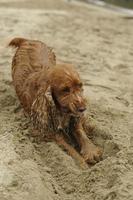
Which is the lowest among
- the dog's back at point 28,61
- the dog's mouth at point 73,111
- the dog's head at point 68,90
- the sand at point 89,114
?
the sand at point 89,114

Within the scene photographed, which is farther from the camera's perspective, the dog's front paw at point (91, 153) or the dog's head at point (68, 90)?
the dog's front paw at point (91, 153)

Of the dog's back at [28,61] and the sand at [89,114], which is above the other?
the dog's back at [28,61]

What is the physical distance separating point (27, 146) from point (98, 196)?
0.97 meters

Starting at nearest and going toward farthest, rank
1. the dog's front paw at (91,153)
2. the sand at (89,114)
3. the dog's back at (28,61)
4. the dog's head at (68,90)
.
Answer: the sand at (89,114) < the dog's head at (68,90) < the dog's front paw at (91,153) < the dog's back at (28,61)

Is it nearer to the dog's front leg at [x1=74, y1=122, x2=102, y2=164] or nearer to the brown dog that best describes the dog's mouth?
the brown dog

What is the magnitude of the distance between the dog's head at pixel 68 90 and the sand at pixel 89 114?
1.31ft

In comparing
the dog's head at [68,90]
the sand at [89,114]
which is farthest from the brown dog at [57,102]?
the sand at [89,114]

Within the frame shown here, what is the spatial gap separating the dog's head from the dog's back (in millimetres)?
587

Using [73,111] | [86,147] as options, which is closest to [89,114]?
[86,147]

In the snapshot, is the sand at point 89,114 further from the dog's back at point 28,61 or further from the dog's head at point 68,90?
the dog's head at point 68,90

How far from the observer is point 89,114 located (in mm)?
6242

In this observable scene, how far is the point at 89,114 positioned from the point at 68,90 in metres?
0.97

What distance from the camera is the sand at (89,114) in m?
4.89

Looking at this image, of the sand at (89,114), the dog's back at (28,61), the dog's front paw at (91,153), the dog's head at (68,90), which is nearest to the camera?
the sand at (89,114)
